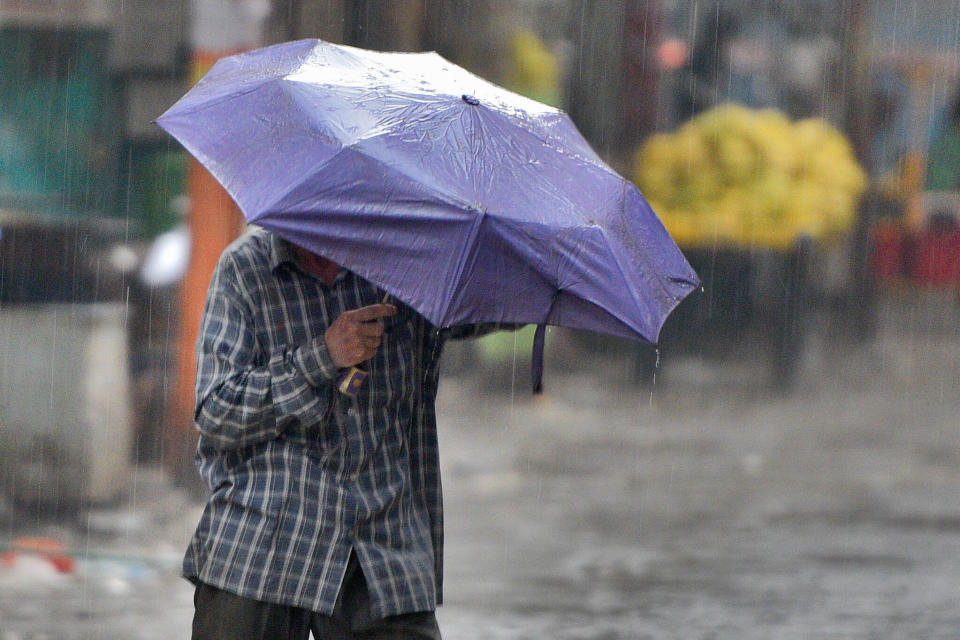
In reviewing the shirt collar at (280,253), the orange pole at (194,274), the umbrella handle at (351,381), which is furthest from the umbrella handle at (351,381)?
the orange pole at (194,274)

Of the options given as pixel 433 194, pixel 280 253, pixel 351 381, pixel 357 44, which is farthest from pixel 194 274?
pixel 433 194

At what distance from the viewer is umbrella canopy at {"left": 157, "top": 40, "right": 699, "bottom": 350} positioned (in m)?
2.22

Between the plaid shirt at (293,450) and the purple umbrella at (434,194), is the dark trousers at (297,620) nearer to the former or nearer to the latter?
the plaid shirt at (293,450)

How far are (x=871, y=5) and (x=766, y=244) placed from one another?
1.26 m

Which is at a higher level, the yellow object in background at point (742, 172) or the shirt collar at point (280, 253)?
the yellow object in background at point (742, 172)

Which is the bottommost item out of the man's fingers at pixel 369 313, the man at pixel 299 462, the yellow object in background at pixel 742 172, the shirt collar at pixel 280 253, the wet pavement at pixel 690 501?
the wet pavement at pixel 690 501

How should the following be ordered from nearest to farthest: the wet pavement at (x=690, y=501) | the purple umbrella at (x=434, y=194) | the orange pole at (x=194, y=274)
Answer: the purple umbrella at (x=434, y=194) → the wet pavement at (x=690, y=501) → the orange pole at (x=194, y=274)

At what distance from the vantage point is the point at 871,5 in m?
6.41

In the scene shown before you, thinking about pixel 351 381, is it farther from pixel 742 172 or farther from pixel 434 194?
pixel 742 172

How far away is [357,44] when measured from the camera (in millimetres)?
6172

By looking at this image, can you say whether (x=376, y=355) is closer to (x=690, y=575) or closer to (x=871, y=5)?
(x=690, y=575)

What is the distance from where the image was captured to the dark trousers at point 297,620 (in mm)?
2492

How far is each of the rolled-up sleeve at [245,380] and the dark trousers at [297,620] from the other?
30cm

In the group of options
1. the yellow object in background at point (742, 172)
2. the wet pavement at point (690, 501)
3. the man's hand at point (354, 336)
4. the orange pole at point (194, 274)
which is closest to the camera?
the man's hand at point (354, 336)
